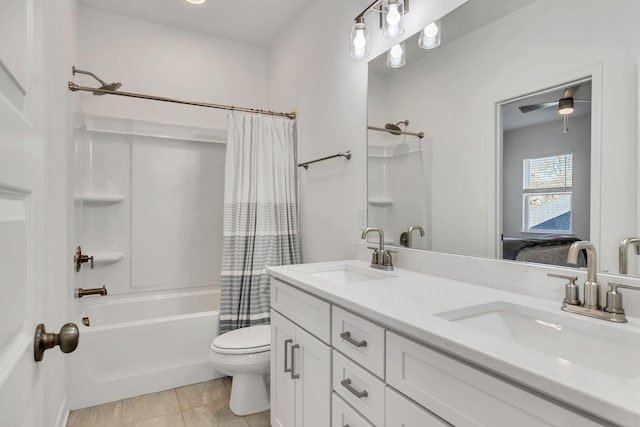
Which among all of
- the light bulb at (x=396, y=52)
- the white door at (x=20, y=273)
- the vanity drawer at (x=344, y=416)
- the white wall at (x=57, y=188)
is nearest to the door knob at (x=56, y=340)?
the white door at (x=20, y=273)

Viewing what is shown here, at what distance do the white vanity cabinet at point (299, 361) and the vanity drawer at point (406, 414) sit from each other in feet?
1.11

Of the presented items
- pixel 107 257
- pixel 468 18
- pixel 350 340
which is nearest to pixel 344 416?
pixel 350 340

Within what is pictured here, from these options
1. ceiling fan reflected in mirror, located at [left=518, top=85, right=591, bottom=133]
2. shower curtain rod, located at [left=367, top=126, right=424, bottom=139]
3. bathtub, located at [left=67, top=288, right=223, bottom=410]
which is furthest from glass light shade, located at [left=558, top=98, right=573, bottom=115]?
bathtub, located at [left=67, top=288, right=223, bottom=410]

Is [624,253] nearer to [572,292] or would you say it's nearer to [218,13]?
[572,292]

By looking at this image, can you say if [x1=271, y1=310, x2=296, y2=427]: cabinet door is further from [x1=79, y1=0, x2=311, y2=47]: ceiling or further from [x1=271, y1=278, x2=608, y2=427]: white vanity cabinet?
[x1=79, y1=0, x2=311, y2=47]: ceiling

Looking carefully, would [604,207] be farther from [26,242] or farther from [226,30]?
[226,30]

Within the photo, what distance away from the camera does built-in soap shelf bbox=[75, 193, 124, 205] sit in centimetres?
262

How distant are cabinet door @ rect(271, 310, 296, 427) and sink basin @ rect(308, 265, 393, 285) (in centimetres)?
29

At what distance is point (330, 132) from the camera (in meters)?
2.30

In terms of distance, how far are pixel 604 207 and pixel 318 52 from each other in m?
1.94

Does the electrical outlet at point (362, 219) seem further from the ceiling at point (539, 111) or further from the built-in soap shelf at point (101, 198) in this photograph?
the built-in soap shelf at point (101, 198)

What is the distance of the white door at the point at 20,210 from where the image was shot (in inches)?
18.1

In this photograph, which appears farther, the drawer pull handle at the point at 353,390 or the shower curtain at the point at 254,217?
the shower curtain at the point at 254,217

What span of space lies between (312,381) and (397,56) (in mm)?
1534
